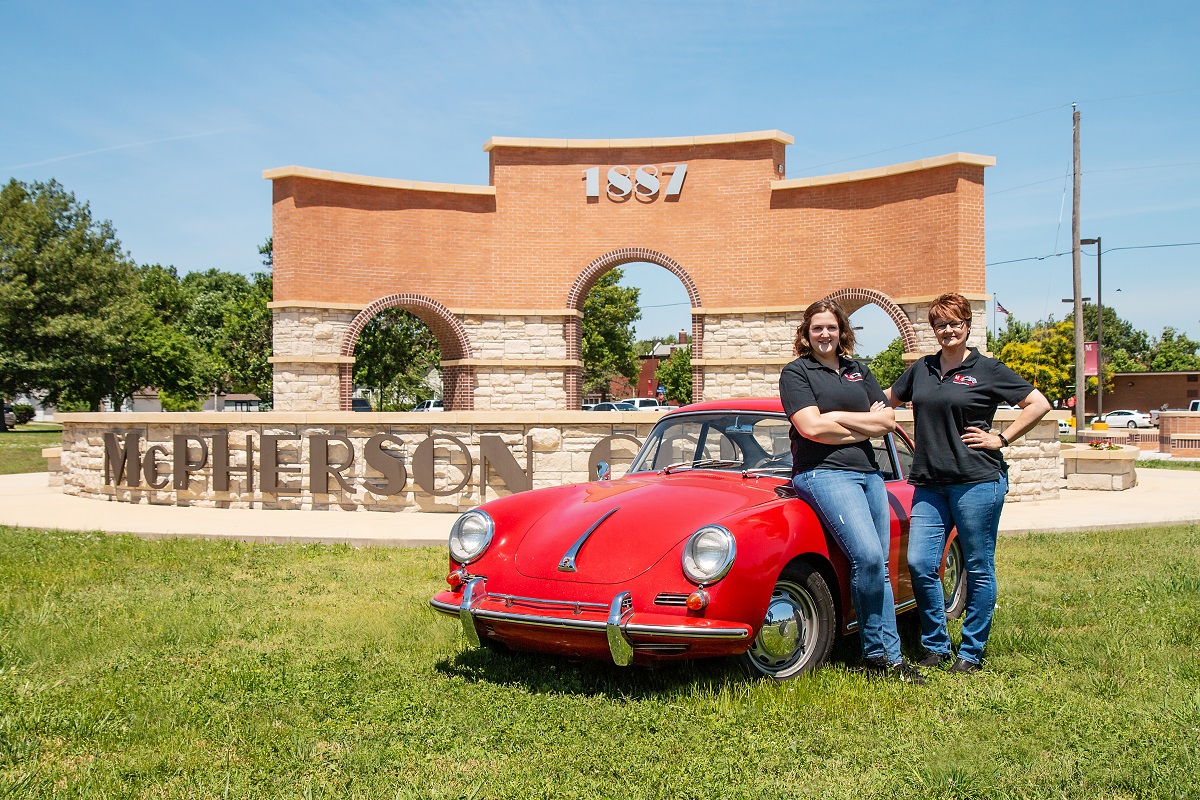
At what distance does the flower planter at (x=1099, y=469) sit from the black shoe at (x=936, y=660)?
1185cm

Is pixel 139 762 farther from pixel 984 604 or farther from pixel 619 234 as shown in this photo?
pixel 619 234

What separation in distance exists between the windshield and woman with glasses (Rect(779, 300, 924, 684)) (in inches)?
22.6

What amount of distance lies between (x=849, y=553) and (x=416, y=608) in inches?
124

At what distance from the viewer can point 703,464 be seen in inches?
226

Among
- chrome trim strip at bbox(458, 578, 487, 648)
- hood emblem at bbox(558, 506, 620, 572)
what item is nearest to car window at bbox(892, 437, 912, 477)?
hood emblem at bbox(558, 506, 620, 572)

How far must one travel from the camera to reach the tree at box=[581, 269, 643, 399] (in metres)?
49.2

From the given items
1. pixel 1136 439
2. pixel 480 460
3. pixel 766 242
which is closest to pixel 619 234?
pixel 766 242

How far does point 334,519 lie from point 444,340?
12.2 metres

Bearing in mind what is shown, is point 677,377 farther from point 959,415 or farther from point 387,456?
point 959,415

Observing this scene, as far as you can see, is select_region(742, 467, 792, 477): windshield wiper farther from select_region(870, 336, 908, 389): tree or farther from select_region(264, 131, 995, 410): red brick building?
select_region(870, 336, 908, 389): tree

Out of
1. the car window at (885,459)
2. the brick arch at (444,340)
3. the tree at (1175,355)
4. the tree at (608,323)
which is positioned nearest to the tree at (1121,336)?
the tree at (1175,355)

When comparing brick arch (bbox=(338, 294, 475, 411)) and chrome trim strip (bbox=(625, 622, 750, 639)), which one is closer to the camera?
chrome trim strip (bbox=(625, 622, 750, 639))

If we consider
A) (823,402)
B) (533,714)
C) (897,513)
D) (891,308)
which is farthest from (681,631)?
(891,308)

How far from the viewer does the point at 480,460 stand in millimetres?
12172
